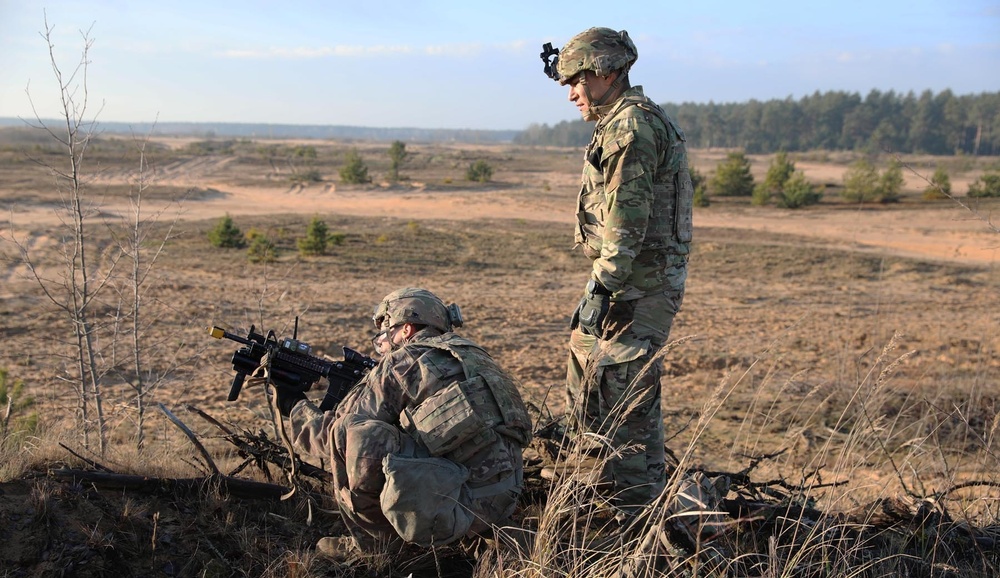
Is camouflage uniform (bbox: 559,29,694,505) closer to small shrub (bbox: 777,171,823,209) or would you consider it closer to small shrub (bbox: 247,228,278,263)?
small shrub (bbox: 247,228,278,263)

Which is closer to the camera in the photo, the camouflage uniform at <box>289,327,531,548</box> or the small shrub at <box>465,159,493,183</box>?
the camouflage uniform at <box>289,327,531,548</box>

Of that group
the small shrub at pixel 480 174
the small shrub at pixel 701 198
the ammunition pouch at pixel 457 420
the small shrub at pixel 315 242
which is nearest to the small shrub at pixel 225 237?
the small shrub at pixel 315 242

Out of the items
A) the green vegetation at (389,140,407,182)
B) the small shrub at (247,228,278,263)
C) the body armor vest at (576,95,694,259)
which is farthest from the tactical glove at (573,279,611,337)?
the green vegetation at (389,140,407,182)

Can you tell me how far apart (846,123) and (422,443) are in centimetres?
7091

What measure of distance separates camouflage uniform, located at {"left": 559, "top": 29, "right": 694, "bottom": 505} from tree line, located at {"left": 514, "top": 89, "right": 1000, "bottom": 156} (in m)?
57.3

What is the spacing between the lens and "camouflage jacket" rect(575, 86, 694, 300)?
118 inches

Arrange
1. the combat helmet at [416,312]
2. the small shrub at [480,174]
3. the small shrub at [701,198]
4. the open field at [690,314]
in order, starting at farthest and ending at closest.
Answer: the small shrub at [480,174] < the small shrub at [701,198] < the open field at [690,314] < the combat helmet at [416,312]

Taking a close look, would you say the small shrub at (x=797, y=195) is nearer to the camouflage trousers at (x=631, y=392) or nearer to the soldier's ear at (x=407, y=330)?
the camouflage trousers at (x=631, y=392)

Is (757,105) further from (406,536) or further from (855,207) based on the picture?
(406,536)

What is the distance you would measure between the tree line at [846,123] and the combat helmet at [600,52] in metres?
57.3

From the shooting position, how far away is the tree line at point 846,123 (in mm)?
56000

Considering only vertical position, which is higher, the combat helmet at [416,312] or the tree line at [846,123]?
the tree line at [846,123]

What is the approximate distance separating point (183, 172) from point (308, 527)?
3263cm

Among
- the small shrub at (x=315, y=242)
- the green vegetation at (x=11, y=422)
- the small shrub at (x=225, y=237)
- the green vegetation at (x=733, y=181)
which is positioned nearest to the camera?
the green vegetation at (x=11, y=422)
